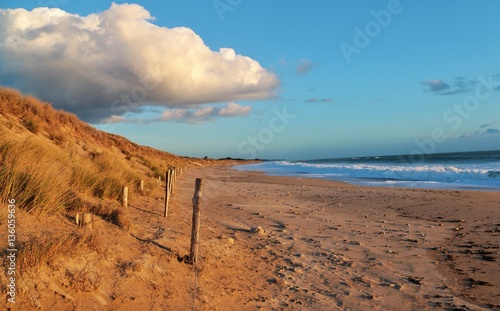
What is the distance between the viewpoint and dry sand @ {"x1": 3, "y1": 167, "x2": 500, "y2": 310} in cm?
493

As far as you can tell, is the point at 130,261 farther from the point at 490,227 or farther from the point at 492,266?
the point at 490,227

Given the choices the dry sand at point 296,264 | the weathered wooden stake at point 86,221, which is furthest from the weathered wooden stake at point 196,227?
the weathered wooden stake at point 86,221

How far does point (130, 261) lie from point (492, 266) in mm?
6467

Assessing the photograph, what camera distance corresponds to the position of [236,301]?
5.11 metres

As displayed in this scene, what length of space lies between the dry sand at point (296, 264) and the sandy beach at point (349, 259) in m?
0.02

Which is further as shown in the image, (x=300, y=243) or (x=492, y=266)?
(x=300, y=243)

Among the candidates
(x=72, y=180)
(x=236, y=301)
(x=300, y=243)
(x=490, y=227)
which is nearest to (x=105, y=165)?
(x=72, y=180)

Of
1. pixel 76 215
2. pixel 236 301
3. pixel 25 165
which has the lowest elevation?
pixel 236 301

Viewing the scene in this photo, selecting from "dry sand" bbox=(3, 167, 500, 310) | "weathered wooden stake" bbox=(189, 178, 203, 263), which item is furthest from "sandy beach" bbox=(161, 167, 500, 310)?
"weathered wooden stake" bbox=(189, 178, 203, 263)

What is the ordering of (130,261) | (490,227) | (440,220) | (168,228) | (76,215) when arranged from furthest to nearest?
1. (440,220)
2. (490,227)
3. (168,228)
4. (76,215)
5. (130,261)

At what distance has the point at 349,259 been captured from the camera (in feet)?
23.5

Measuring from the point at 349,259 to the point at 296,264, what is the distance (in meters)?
1.20

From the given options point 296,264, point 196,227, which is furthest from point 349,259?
point 196,227

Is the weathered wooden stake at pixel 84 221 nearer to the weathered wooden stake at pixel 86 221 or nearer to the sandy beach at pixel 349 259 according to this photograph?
the weathered wooden stake at pixel 86 221
